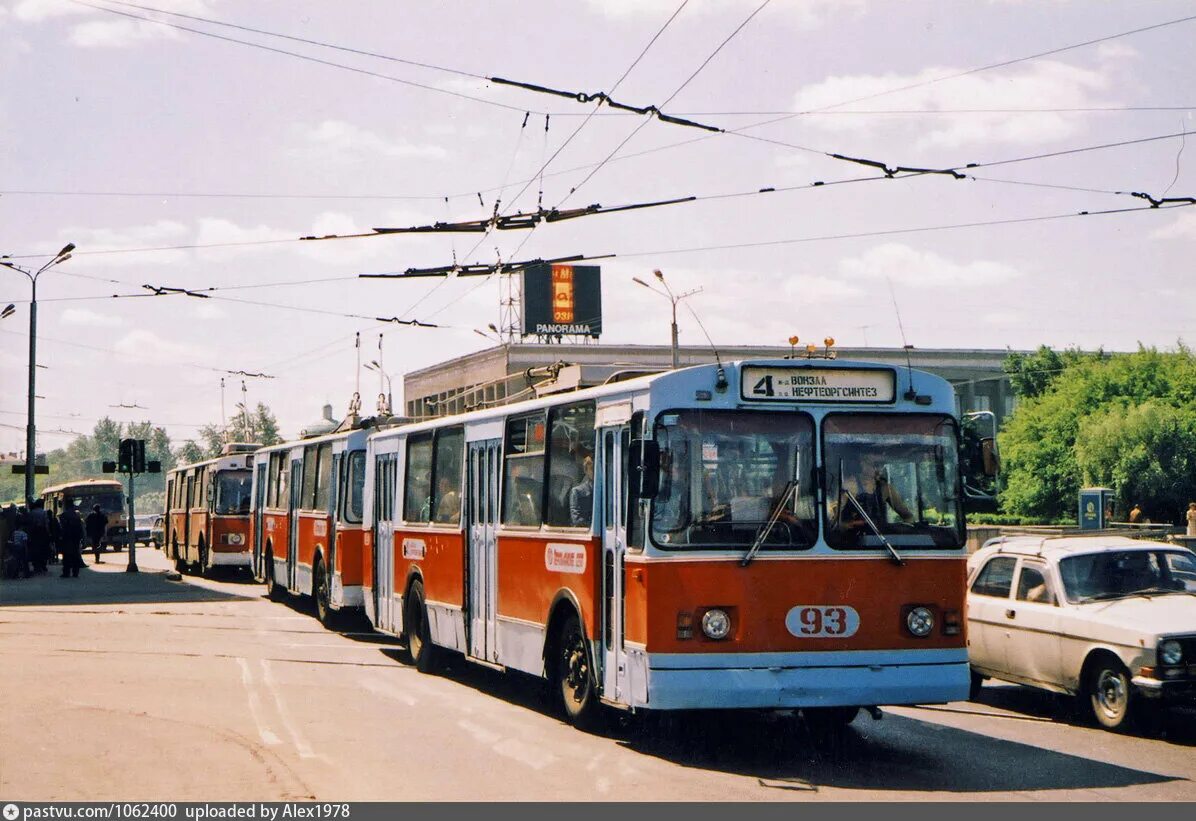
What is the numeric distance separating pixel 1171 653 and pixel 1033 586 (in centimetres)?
199

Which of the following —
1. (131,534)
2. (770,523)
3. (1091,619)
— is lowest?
(1091,619)

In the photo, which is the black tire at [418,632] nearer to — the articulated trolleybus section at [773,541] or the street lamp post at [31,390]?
the articulated trolleybus section at [773,541]

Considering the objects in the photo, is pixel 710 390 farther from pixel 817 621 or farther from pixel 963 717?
pixel 963 717

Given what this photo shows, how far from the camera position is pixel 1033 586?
13297 millimetres

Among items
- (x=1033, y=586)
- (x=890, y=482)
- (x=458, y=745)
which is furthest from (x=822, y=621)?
(x=1033, y=586)

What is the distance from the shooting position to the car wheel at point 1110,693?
11789 millimetres

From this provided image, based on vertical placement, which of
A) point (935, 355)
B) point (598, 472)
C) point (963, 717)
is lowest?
point (963, 717)

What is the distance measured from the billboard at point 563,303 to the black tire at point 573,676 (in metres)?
72.9

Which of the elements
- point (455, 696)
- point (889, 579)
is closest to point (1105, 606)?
point (889, 579)

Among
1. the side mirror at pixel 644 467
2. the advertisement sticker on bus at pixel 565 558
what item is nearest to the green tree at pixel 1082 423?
the advertisement sticker on bus at pixel 565 558

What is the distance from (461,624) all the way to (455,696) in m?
1.01

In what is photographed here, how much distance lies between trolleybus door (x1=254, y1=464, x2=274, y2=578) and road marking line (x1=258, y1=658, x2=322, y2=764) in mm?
13962

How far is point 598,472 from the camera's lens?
11523mm

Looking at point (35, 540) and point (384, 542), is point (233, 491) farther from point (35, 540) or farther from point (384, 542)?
point (384, 542)
